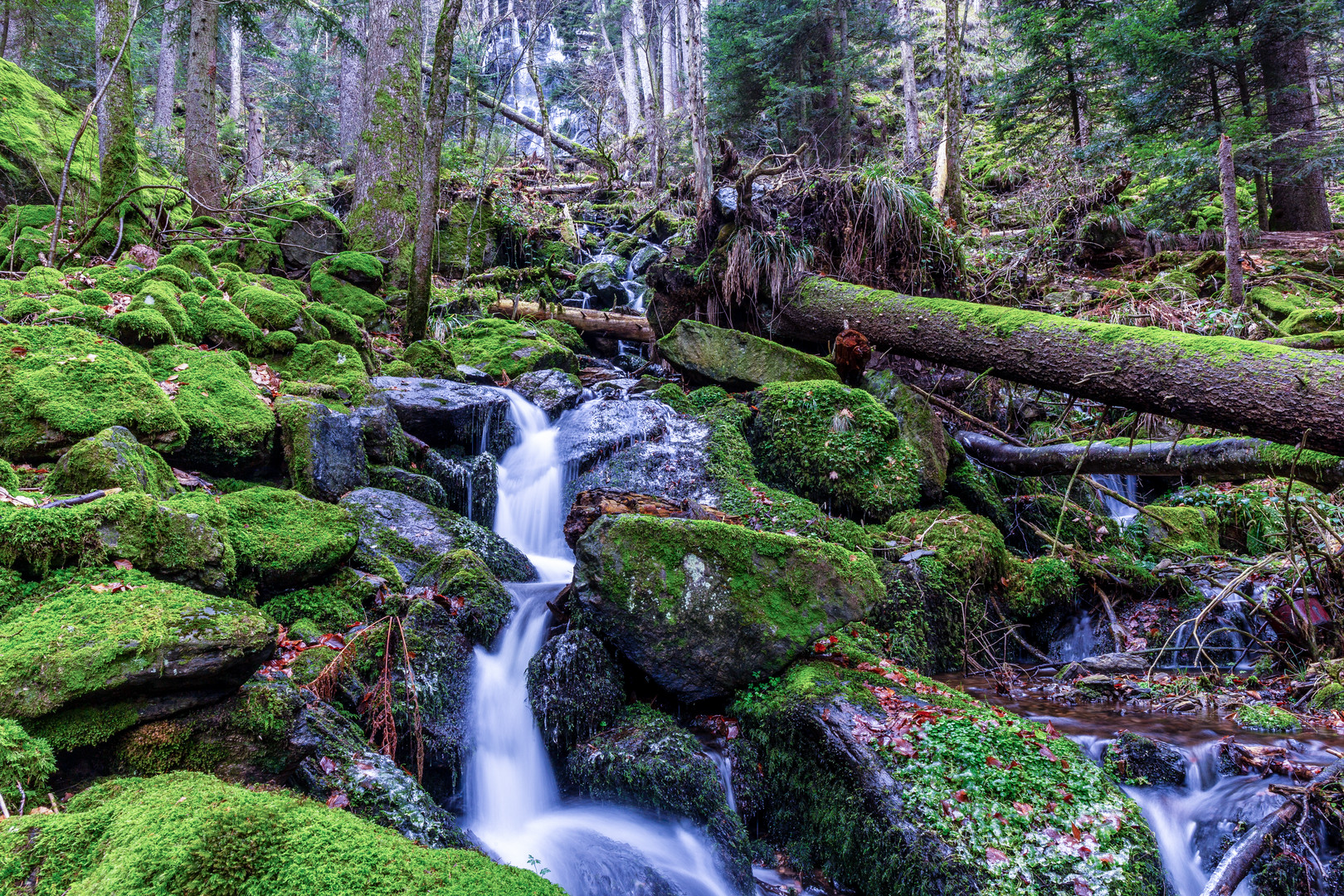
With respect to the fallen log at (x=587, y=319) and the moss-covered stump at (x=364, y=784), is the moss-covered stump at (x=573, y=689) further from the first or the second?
the fallen log at (x=587, y=319)

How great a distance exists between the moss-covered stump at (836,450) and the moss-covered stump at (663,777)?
3.14 meters

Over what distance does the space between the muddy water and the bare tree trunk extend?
6.98 metres

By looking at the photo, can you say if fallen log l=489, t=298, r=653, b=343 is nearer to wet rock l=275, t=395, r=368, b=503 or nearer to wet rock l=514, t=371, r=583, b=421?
wet rock l=514, t=371, r=583, b=421

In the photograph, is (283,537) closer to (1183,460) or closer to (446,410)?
(446,410)

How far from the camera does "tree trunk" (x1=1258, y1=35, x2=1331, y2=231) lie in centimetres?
1068

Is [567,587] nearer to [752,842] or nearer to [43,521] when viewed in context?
[752,842]

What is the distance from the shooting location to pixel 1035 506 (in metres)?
7.23

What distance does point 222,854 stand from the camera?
1999 millimetres

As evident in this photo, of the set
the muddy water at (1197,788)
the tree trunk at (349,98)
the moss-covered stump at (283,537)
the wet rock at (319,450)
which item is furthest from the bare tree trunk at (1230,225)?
the tree trunk at (349,98)

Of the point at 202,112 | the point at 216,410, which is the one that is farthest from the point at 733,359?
the point at 202,112

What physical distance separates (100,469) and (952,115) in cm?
1218

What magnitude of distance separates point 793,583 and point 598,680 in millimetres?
1404

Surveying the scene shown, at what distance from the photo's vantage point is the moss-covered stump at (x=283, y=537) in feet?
13.5

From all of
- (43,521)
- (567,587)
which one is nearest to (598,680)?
(567,587)
